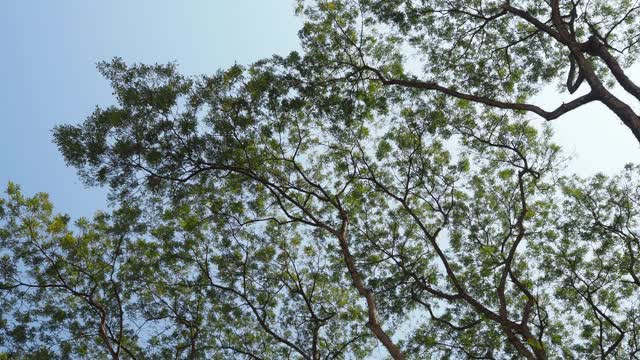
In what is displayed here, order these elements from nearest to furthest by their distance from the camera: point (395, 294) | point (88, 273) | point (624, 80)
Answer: point (624, 80) → point (395, 294) → point (88, 273)

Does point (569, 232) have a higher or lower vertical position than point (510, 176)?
lower

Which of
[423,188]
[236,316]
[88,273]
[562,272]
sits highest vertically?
[88,273]

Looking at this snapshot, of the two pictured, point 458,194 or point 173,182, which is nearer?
point 173,182

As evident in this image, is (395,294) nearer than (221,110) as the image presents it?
No

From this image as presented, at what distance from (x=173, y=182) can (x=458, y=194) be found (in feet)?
21.8

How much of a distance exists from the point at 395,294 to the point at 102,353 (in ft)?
25.2

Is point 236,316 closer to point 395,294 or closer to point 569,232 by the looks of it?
point 395,294

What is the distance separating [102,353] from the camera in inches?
525

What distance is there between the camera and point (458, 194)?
1246 cm

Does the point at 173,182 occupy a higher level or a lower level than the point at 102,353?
higher

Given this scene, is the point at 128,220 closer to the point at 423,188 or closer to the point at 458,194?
the point at 423,188

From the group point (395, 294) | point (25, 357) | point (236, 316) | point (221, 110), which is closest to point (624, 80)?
point (395, 294)

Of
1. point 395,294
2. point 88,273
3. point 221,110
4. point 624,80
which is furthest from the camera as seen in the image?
point 88,273

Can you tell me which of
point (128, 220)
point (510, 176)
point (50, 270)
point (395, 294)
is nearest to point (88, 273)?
point (50, 270)
